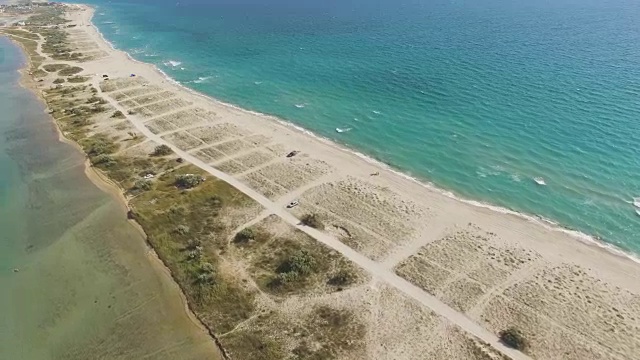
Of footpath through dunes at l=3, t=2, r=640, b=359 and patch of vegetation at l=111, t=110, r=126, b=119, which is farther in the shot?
patch of vegetation at l=111, t=110, r=126, b=119

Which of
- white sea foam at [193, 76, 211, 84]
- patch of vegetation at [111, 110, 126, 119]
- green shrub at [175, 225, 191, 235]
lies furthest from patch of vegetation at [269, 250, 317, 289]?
white sea foam at [193, 76, 211, 84]

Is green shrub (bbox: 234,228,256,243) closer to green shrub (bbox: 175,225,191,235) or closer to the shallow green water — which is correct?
green shrub (bbox: 175,225,191,235)

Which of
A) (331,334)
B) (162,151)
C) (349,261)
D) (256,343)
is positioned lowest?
(162,151)

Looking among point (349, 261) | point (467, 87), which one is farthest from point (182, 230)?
point (467, 87)

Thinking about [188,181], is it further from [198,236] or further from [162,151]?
[162,151]

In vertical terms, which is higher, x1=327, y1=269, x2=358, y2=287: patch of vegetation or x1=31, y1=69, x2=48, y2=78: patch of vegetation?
x1=327, y1=269, x2=358, y2=287: patch of vegetation

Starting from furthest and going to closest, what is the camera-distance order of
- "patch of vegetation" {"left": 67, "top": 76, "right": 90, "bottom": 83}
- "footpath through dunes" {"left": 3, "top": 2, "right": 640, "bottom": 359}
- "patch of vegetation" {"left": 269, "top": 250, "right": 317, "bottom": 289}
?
"patch of vegetation" {"left": 67, "top": 76, "right": 90, "bottom": 83}, "patch of vegetation" {"left": 269, "top": 250, "right": 317, "bottom": 289}, "footpath through dunes" {"left": 3, "top": 2, "right": 640, "bottom": 359}
